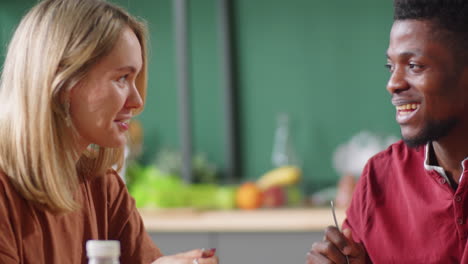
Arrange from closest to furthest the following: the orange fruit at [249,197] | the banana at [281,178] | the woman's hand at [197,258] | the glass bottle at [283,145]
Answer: the woman's hand at [197,258] → the orange fruit at [249,197] → the banana at [281,178] → the glass bottle at [283,145]

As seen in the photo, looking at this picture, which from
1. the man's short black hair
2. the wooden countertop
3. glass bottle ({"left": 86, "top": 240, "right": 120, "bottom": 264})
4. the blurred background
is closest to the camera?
glass bottle ({"left": 86, "top": 240, "right": 120, "bottom": 264})

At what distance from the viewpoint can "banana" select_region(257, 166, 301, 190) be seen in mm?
3861

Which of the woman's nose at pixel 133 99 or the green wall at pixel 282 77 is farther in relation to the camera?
the green wall at pixel 282 77

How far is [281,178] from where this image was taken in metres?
3.88

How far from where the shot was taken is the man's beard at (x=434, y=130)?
1551mm

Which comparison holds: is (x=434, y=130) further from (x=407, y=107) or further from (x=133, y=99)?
(x=133, y=99)

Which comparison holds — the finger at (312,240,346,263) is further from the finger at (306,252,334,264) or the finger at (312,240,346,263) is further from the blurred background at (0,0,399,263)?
the blurred background at (0,0,399,263)

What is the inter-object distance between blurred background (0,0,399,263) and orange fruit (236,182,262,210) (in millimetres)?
122

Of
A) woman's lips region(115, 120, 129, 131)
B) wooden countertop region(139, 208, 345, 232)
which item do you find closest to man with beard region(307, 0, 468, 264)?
woman's lips region(115, 120, 129, 131)

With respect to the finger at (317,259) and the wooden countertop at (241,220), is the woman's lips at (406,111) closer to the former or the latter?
the finger at (317,259)

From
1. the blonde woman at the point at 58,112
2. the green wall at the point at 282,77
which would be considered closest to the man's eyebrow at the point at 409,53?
the blonde woman at the point at 58,112

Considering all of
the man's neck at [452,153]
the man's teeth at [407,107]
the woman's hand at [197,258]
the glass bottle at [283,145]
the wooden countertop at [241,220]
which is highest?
the man's teeth at [407,107]

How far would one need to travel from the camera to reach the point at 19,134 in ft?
4.72

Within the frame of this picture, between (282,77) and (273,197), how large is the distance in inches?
27.4
